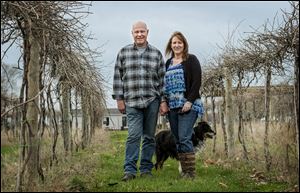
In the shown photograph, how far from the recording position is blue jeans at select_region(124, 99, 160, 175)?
6.93 metres

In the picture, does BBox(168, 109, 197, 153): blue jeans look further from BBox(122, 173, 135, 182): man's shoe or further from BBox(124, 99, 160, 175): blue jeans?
BBox(122, 173, 135, 182): man's shoe

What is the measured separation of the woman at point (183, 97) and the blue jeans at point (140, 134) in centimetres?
20

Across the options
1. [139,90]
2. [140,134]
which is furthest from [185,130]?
[139,90]

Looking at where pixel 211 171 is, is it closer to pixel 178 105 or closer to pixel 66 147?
pixel 178 105

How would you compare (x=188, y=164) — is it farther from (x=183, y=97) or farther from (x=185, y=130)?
(x=183, y=97)

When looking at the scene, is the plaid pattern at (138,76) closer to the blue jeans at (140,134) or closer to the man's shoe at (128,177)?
the blue jeans at (140,134)

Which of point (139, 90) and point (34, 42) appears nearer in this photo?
point (34, 42)

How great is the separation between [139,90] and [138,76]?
0.21m

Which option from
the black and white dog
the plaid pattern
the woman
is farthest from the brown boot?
the black and white dog

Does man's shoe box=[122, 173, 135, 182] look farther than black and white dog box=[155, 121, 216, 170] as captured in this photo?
No

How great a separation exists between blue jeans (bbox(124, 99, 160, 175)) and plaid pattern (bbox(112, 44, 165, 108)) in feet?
0.43

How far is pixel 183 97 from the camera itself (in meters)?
7.00

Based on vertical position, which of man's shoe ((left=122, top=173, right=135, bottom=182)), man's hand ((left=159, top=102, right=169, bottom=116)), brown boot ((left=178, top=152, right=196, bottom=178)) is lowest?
man's shoe ((left=122, top=173, right=135, bottom=182))

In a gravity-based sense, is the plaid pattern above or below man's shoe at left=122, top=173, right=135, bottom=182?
above
